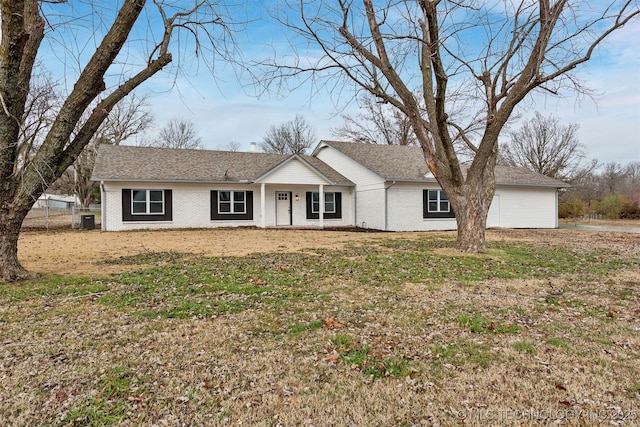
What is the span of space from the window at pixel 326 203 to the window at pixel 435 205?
4917mm

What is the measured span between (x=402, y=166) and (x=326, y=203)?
15.3ft

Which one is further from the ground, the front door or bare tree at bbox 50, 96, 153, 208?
bare tree at bbox 50, 96, 153, 208

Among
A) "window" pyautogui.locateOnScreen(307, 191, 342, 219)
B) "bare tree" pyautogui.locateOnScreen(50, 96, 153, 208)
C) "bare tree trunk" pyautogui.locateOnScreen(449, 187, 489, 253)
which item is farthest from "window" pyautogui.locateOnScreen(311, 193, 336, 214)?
"bare tree" pyautogui.locateOnScreen(50, 96, 153, 208)

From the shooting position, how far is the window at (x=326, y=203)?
21.6 m

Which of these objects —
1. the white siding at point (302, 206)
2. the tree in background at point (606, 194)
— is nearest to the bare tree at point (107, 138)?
the white siding at point (302, 206)

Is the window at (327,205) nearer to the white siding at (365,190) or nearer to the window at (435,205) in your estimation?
the white siding at (365,190)

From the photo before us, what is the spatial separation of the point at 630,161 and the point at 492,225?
1798 inches

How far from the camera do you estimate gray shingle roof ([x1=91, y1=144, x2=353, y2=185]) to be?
18156mm

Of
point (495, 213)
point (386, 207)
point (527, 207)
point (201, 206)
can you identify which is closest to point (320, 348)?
point (386, 207)

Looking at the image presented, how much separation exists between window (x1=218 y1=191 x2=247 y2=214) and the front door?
1.81m

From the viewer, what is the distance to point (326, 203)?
21719 mm

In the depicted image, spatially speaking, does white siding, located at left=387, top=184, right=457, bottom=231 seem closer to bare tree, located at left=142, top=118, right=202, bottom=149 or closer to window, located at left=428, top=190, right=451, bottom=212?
window, located at left=428, top=190, right=451, bottom=212

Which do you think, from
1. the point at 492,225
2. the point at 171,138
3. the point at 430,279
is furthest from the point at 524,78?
the point at 171,138

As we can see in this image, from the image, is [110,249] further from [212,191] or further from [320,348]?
[320,348]
